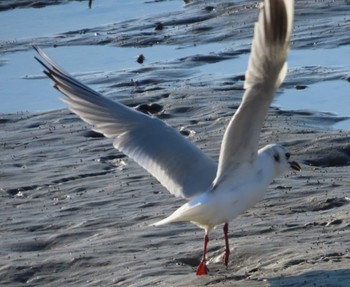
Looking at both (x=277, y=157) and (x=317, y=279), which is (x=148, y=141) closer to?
(x=277, y=157)

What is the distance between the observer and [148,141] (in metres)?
8.79

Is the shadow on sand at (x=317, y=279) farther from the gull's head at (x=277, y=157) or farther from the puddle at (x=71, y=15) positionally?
the puddle at (x=71, y=15)

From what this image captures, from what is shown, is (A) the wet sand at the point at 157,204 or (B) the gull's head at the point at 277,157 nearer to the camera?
(A) the wet sand at the point at 157,204

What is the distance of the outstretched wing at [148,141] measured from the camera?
8.61m

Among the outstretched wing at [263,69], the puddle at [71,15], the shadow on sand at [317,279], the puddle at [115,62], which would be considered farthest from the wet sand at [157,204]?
the puddle at [71,15]

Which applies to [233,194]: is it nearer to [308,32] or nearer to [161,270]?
[161,270]

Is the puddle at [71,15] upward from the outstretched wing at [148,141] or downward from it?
upward

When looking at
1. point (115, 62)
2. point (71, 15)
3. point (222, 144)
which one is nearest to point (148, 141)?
point (222, 144)

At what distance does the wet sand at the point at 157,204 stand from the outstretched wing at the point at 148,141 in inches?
21.0

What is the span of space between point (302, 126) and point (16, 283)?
4.90 meters

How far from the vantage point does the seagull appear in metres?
7.67

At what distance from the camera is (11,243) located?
9.38 metres

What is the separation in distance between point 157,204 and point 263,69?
2.76 metres

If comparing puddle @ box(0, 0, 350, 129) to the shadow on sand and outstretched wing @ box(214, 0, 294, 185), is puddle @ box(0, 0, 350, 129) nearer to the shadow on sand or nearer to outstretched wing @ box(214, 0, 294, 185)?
outstretched wing @ box(214, 0, 294, 185)
